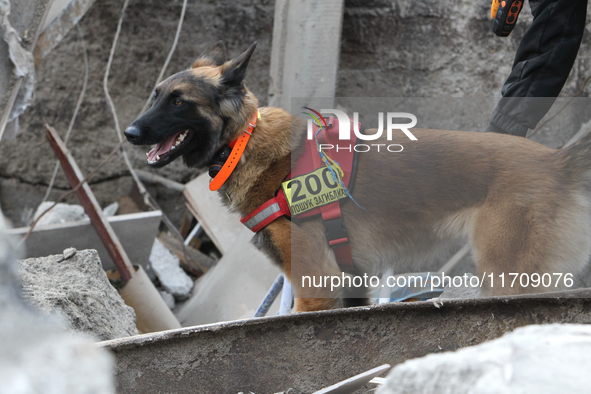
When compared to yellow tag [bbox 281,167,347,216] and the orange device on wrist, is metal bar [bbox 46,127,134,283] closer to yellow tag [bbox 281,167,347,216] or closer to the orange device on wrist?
yellow tag [bbox 281,167,347,216]

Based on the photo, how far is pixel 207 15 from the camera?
14.5 ft

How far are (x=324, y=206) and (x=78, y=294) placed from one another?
1006mm

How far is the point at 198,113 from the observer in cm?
213

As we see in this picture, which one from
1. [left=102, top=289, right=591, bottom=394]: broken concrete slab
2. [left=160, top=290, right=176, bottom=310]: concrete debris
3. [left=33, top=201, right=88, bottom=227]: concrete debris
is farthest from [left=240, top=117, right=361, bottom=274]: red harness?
[left=33, top=201, right=88, bottom=227]: concrete debris

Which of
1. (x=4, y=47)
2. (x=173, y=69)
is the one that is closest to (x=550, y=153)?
(x=4, y=47)

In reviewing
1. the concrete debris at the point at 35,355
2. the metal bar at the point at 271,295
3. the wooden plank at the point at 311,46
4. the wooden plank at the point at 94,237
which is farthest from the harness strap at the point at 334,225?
the wooden plank at the point at 94,237

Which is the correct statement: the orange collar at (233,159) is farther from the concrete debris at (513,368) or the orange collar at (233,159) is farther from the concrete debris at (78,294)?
the concrete debris at (513,368)

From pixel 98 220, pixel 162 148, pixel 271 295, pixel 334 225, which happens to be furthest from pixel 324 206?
pixel 98 220

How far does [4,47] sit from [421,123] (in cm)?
298

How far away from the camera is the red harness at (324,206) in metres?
2.05

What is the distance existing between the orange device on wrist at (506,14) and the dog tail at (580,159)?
696 millimetres

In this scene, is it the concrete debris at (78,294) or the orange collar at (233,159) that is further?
the orange collar at (233,159)

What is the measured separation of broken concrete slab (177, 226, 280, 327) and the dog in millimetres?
1189

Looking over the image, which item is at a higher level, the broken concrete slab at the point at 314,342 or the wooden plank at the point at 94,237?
the broken concrete slab at the point at 314,342
